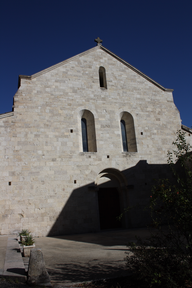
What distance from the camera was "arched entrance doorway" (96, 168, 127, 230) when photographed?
1401cm

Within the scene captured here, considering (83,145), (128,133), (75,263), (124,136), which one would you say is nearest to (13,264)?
(75,263)

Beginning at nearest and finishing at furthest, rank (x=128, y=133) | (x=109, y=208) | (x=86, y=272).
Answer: (x=86, y=272), (x=109, y=208), (x=128, y=133)

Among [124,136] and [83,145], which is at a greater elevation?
[124,136]

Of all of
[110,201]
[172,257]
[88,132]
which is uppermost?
[88,132]

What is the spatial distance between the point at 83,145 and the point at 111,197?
3764 mm

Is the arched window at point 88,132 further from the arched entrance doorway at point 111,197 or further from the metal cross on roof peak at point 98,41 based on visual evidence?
the metal cross on roof peak at point 98,41

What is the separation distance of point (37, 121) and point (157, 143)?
8.12 meters

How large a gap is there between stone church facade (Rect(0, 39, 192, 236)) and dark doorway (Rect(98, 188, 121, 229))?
0.06m

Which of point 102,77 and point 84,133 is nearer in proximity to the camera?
point 84,133

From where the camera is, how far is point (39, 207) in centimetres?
1220

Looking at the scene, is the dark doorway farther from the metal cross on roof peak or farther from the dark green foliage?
the metal cross on roof peak

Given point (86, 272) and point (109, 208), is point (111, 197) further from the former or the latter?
point (86, 272)

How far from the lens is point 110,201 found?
1445 cm

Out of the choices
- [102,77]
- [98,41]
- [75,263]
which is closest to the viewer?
[75,263]
